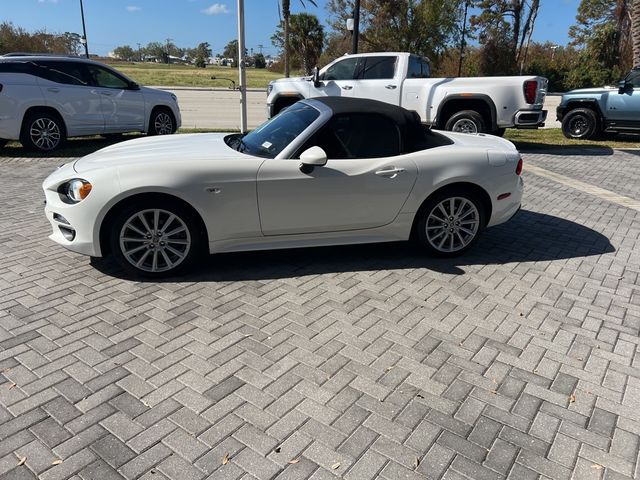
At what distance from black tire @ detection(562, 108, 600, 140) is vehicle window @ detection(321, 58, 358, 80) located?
6353 millimetres

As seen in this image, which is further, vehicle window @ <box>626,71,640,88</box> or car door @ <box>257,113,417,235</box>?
vehicle window @ <box>626,71,640,88</box>

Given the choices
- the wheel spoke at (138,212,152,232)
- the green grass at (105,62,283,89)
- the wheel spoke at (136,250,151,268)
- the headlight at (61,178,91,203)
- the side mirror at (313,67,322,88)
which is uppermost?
the green grass at (105,62,283,89)

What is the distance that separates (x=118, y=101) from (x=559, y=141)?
10918 millimetres

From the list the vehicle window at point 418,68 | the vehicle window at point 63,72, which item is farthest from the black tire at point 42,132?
the vehicle window at point 418,68

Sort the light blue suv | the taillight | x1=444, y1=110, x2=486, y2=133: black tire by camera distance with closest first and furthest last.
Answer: the taillight < x1=444, y1=110, x2=486, y2=133: black tire < the light blue suv

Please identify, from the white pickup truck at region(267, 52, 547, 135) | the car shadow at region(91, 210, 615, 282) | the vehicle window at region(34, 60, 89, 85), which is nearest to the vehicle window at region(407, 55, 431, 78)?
the white pickup truck at region(267, 52, 547, 135)

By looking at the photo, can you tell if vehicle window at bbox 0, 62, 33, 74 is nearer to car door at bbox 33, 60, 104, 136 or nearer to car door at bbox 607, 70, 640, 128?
car door at bbox 33, 60, 104, 136

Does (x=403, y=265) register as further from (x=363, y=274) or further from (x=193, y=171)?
(x=193, y=171)

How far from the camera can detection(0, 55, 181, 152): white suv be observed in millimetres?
Answer: 9188

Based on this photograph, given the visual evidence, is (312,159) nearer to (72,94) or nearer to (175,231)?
(175,231)

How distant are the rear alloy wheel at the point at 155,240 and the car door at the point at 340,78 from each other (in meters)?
7.85

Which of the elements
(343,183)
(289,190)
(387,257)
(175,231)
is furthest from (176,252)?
(387,257)

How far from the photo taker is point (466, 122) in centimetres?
1050

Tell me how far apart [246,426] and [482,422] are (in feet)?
4.12
